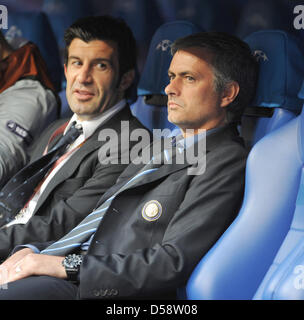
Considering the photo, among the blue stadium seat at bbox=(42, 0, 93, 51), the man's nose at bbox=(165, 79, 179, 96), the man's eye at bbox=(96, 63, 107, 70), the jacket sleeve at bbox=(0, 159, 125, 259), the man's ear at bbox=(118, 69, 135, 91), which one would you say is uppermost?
the blue stadium seat at bbox=(42, 0, 93, 51)

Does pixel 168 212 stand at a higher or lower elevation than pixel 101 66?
lower

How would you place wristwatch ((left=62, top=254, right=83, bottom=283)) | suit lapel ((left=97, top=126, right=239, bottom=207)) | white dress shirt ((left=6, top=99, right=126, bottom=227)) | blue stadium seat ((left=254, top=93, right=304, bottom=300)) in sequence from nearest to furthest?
blue stadium seat ((left=254, top=93, right=304, bottom=300)), wristwatch ((left=62, top=254, right=83, bottom=283)), suit lapel ((left=97, top=126, right=239, bottom=207)), white dress shirt ((left=6, top=99, right=126, bottom=227))

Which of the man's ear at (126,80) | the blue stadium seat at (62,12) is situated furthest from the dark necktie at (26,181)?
the blue stadium seat at (62,12)

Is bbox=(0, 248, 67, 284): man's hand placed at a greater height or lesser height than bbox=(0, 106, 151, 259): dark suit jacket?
lesser

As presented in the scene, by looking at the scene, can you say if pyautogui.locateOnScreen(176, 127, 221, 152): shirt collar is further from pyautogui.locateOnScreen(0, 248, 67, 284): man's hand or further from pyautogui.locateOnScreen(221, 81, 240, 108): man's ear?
pyautogui.locateOnScreen(0, 248, 67, 284): man's hand

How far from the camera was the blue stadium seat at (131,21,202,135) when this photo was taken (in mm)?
2221

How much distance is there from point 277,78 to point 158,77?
1.70ft

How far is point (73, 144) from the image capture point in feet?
7.22

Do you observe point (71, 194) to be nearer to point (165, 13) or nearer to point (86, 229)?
point (86, 229)

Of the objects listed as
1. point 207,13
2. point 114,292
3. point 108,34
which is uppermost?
point 207,13

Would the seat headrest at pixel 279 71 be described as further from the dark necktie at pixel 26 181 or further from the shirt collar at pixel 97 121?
the dark necktie at pixel 26 181

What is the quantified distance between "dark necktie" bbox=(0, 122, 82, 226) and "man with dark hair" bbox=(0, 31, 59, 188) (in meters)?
0.18

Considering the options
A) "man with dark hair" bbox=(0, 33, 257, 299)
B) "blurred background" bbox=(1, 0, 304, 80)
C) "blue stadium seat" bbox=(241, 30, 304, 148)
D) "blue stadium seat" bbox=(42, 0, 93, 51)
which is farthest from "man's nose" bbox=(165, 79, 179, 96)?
"blue stadium seat" bbox=(42, 0, 93, 51)

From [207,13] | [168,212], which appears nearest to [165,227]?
[168,212]
